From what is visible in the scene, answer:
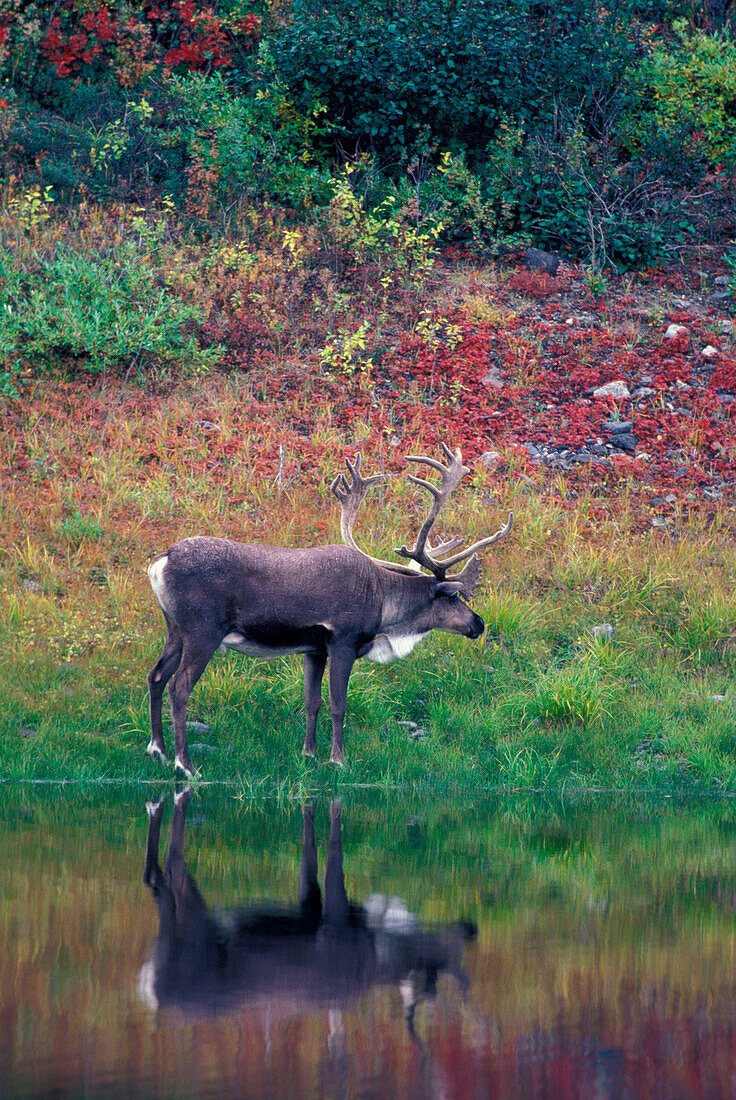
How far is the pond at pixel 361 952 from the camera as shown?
15.1 ft

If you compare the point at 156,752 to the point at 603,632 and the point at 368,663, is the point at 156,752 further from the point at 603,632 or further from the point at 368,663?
the point at 603,632

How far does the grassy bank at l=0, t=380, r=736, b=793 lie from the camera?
35.0 ft

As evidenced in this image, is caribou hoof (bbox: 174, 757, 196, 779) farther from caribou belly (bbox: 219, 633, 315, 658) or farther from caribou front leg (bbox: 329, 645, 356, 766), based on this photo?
caribou front leg (bbox: 329, 645, 356, 766)

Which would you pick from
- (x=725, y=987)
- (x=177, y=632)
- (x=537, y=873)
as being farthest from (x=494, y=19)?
(x=725, y=987)

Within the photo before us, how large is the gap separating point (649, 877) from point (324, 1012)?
3161 millimetres

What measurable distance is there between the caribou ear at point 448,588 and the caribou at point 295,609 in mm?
12

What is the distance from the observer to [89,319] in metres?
17.0

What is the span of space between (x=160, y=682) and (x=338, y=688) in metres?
1.52

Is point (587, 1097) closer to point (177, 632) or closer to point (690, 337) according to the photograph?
point (177, 632)

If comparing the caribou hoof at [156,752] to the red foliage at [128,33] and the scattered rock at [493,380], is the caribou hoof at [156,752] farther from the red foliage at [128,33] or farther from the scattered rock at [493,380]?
the red foliage at [128,33]

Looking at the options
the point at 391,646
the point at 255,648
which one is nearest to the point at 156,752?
the point at 255,648

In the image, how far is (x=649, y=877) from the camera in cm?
763

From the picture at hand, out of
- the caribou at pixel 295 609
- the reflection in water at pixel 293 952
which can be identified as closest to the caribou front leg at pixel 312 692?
the caribou at pixel 295 609

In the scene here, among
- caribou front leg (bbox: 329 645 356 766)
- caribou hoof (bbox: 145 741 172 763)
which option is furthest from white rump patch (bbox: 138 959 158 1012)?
caribou front leg (bbox: 329 645 356 766)
